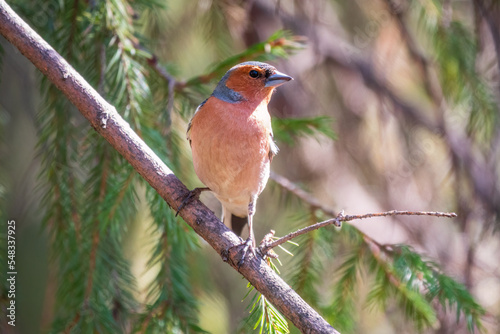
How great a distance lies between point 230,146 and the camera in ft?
10.6

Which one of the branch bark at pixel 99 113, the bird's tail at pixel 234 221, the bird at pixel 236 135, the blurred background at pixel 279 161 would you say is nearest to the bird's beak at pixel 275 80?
the bird at pixel 236 135

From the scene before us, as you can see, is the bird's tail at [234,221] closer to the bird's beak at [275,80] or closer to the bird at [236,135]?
the bird at [236,135]

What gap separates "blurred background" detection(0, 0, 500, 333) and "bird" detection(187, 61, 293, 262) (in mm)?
132

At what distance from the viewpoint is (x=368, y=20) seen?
5.16 m

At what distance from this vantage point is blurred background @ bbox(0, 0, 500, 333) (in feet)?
9.93

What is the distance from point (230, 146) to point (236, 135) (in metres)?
0.08

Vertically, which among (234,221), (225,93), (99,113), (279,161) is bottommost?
(99,113)

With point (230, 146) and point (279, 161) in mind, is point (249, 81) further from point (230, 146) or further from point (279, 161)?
point (279, 161)

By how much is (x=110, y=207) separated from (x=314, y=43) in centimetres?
252

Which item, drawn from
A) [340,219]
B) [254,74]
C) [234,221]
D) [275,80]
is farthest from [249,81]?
[340,219]

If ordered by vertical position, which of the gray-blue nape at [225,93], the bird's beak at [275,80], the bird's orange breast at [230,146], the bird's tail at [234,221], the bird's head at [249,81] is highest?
the bird's beak at [275,80]

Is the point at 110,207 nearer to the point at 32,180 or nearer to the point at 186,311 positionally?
the point at 186,311

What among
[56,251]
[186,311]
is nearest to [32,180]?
[56,251]

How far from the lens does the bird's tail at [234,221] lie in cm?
405
